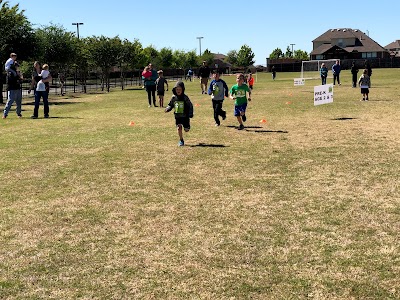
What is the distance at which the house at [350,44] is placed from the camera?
111312 mm

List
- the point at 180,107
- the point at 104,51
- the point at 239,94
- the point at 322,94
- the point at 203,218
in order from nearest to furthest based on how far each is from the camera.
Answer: the point at 203,218 < the point at 180,107 < the point at 239,94 < the point at 322,94 < the point at 104,51

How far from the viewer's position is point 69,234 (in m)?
5.28

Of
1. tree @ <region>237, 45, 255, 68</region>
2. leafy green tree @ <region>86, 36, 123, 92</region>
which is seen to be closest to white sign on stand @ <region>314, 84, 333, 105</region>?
leafy green tree @ <region>86, 36, 123, 92</region>

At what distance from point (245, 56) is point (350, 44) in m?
34.5

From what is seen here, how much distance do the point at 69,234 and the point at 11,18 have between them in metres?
26.3

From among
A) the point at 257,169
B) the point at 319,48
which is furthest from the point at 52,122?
the point at 319,48

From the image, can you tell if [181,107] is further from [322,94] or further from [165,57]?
[165,57]

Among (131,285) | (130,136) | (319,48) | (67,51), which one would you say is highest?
(319,48)

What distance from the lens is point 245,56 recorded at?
454 ft

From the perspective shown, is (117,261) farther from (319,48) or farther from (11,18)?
(319,48)

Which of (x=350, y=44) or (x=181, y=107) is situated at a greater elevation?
(x=350, y=44)

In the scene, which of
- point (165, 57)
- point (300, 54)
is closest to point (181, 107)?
point (165, 57)

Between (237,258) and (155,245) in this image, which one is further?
(155,245)

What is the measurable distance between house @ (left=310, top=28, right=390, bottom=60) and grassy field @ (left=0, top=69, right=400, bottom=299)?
102m
